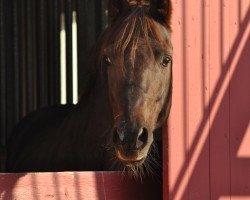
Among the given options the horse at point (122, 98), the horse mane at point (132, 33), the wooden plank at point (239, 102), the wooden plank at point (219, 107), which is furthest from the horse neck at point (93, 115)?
the wooden plank at point (239, 102)

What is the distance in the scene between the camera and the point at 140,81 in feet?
12.3

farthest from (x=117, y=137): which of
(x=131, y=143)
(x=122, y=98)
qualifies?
(x=122, y=98)

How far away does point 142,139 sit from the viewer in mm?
3580

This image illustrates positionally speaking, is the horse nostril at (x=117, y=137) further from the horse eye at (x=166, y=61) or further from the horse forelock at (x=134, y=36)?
the horse eye at (x=166, y=61)

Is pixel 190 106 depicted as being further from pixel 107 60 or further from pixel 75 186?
pixel 75 186

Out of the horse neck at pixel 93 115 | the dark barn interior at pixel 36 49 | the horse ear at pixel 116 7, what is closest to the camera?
the horse ear at pixel 116 7

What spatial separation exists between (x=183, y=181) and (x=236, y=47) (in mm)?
905

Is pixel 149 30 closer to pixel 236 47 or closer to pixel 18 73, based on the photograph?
pixel 236 47

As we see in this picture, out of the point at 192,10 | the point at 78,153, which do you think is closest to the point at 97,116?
the point at 78,153

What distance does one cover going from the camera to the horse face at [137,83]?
11.6 feet

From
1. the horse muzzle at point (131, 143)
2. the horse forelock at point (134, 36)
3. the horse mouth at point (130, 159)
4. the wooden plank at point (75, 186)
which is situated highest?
the horse forelock at point (134, 36)

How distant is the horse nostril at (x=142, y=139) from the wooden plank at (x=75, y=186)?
547 mm

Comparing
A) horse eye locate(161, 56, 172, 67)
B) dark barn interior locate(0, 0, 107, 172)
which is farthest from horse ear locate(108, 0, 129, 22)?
dark barn interior locate(0, 0, 107, 172)

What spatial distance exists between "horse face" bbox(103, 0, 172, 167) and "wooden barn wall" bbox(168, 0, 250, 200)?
0.37 ft
